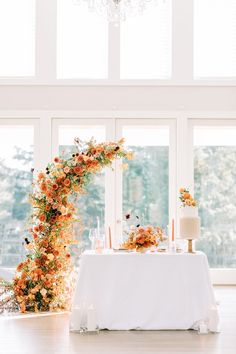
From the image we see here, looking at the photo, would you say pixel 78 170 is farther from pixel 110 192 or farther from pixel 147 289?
pixel 110 192

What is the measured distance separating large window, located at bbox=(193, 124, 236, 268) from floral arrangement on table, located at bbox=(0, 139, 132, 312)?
107 inches

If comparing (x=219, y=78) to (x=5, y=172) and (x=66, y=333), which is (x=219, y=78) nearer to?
(x=5, y=172)

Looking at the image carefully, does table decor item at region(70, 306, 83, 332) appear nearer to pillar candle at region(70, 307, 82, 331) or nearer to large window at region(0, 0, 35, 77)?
pillar candle at region(70, 307, 82, 331)

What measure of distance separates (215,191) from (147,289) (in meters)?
3.47

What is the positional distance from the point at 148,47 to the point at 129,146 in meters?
1.39

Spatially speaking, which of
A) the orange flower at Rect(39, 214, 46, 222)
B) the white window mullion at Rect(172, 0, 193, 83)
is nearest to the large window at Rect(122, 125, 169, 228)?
the white window mullion at Rect(172, 0, 193, 83)

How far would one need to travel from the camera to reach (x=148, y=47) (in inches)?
311

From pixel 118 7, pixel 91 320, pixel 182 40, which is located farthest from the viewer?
pixel 182 40

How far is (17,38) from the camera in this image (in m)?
7.92

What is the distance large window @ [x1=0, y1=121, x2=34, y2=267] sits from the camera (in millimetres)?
7770

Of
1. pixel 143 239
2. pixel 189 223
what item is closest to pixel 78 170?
pixel 143 239

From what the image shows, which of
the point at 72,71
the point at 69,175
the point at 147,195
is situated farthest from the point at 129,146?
the point at 69,175

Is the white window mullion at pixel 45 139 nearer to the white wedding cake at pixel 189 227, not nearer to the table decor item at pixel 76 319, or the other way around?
the white wedding cake at pixel 189 227

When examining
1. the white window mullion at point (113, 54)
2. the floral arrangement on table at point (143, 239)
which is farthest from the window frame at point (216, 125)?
the floral arrangement on table at point (143, 239)
